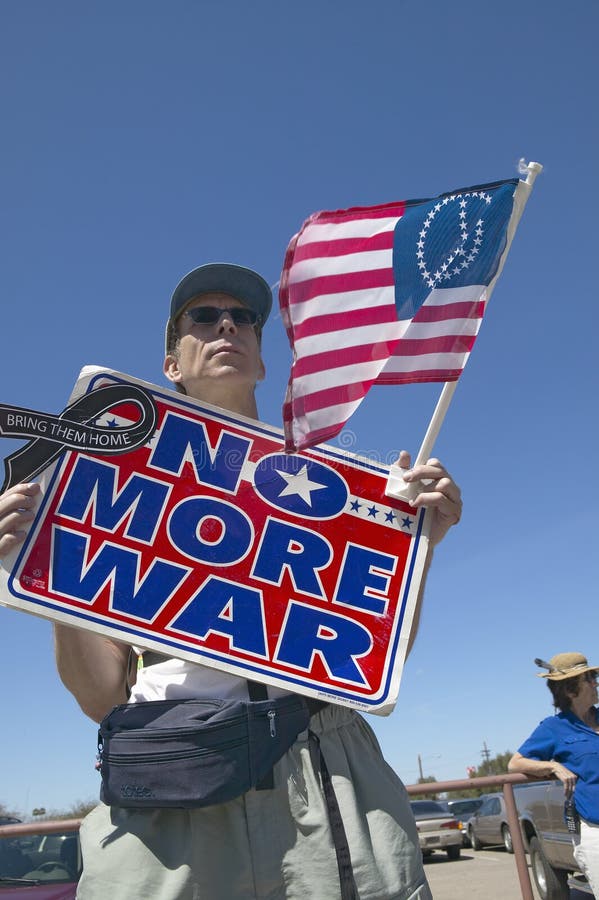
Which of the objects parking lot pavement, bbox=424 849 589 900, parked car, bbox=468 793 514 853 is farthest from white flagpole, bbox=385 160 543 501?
parked car, bbox=468 793 514 853

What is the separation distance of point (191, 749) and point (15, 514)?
0.76m

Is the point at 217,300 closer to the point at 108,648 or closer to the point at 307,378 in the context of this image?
the point at 307,378

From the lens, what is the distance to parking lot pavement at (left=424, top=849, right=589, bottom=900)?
25.0ft

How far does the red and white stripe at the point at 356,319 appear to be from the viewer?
222 centimetres

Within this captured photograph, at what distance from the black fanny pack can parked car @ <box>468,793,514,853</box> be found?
1219 cm

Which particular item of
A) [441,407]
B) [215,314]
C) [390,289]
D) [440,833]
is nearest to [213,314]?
[215,314]

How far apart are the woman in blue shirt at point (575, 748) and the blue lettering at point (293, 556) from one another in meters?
2.81

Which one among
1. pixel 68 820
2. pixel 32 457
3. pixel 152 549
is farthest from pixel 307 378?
pixel 68 820

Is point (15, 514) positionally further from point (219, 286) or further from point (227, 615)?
point (219, 286)

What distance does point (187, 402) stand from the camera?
2.18m

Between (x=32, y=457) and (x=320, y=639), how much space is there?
0.93 m

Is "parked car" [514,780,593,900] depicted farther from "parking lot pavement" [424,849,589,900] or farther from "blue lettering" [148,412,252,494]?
"blue lettering" [148,412,252,494]

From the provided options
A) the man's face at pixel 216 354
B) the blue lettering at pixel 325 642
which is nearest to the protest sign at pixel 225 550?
the blue lettering at pixel 325 642

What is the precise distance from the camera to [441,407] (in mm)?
2090
